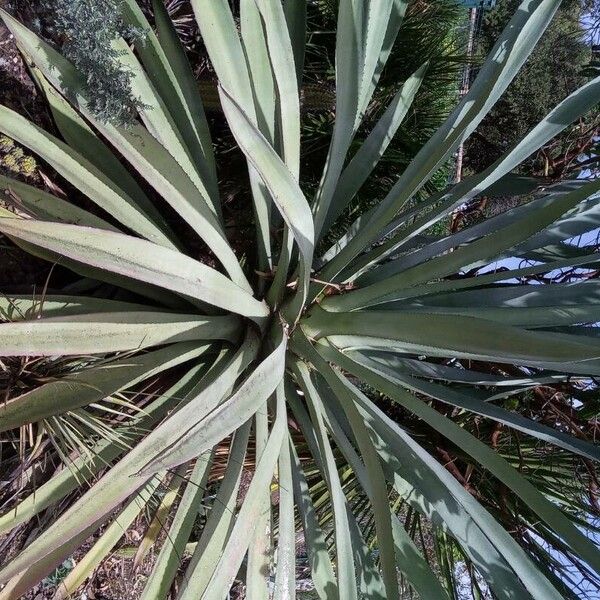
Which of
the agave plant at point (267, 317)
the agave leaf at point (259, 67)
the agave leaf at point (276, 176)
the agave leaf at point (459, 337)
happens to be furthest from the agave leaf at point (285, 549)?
the agave leaf at point (259, 67)

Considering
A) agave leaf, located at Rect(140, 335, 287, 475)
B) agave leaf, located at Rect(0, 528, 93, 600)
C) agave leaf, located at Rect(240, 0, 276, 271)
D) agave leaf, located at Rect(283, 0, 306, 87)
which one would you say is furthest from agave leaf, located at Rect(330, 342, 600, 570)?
agave leaf, located at Rect(283, 0, 306, 87)

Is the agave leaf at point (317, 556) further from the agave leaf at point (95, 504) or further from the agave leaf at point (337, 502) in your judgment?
the agave leaf at point (95, 504)

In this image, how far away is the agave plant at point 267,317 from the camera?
3.50ft

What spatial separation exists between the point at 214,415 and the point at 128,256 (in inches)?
12.5

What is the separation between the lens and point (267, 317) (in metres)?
1.44

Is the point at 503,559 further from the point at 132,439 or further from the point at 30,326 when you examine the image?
the point at 30,326

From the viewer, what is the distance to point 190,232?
1.73 metres

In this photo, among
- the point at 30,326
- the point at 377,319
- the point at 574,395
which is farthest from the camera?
the point at 574,395

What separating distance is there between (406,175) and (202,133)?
22.4 inches

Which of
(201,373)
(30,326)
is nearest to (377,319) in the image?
(201,373)

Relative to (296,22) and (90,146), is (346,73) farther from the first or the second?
(90,146)

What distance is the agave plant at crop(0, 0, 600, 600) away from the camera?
3.50 feet

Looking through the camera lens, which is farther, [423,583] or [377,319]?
[423,583]

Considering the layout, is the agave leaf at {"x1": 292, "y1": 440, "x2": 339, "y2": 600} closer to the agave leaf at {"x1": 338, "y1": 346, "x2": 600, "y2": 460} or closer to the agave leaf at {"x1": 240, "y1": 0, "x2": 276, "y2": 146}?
the agave leaf at {"x1": 338, "y1": 346, "x2": 600, "y2": 460}
